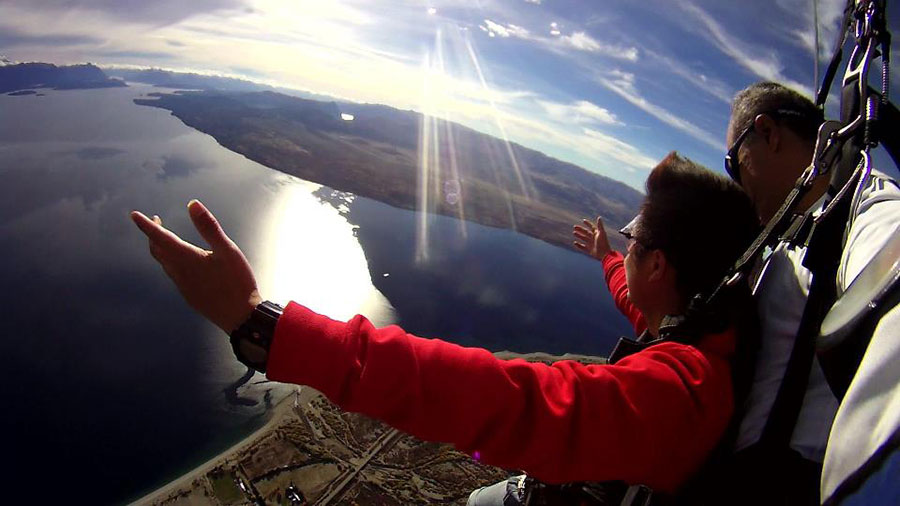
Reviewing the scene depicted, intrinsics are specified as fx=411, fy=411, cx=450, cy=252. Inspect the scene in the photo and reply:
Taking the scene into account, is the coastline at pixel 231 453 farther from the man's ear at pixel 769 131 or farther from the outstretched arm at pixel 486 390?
the outstretched arm at pixel 486 390

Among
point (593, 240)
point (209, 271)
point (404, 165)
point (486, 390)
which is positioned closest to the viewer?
point (486, 390)

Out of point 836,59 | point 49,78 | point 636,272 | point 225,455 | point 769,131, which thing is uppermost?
point 49,78

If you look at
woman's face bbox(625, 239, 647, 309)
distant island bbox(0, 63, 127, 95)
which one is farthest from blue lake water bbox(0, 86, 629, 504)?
distant island bbox(0, 63, 127, 95)

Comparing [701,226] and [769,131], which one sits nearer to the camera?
[701,226]

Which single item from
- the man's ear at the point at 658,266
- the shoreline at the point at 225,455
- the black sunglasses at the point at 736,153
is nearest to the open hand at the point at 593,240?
the black sunglasses at the point at 736,153

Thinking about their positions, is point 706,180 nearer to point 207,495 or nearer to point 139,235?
point 207,495

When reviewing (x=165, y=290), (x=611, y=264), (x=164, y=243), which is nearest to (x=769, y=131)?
(x=611, y=264)

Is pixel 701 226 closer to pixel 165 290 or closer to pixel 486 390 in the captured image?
pixel 486 390

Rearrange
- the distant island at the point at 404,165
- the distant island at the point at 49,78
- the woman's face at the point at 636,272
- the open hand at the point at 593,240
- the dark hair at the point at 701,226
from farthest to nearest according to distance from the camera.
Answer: the distant island at the point at 49,78 → the distant island at the point at 404,165 → the open hand at the point at 593,240 → the woman's face at the point at 636,272 → the dark hair at the point at 701,226
